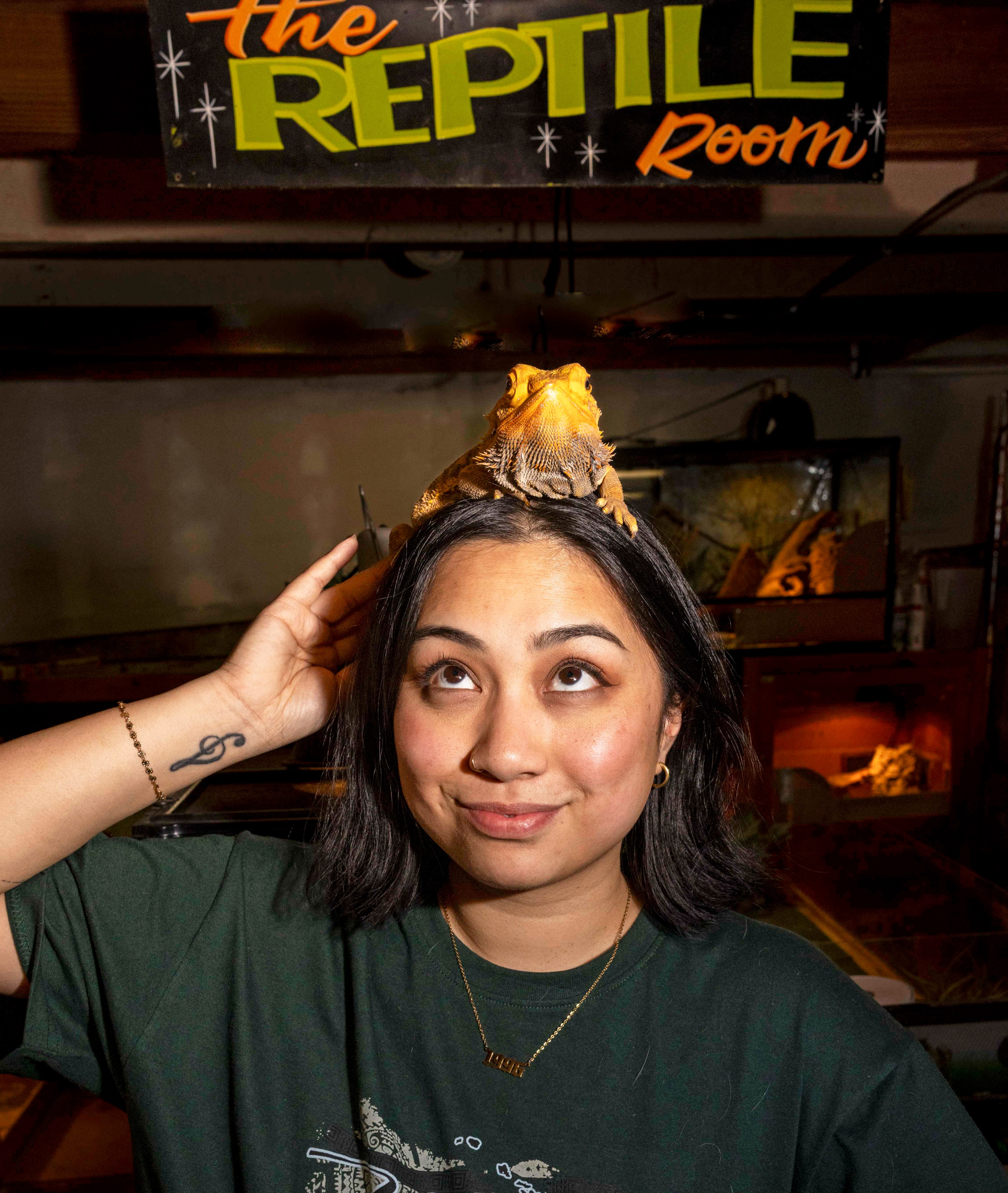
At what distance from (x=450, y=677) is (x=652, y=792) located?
17.7 inches

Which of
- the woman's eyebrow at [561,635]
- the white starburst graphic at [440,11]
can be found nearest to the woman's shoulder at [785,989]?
the woman's eyebrow at [561,635]

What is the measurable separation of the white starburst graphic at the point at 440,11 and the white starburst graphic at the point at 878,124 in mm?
853

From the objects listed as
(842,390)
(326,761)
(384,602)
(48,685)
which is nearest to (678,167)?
(384,602)

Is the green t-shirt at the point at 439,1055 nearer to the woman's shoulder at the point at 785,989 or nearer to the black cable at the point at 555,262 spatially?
the woman's shoulder at the point at 785,989

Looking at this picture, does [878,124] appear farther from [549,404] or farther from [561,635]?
[561,635]

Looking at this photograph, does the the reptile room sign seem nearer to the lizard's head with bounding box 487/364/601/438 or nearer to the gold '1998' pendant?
the lizard's head with bounding box 487/364/601/438

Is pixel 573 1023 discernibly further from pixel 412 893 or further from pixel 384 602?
pixel 384 602

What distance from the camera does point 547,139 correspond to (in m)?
1.58

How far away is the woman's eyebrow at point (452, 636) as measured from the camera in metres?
1.09

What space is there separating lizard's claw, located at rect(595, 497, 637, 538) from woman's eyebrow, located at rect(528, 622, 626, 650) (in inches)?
7.5

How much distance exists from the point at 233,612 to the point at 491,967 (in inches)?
126

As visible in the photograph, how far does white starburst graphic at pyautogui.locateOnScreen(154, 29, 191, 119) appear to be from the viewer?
150 centimetres

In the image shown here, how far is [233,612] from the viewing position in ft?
13.4

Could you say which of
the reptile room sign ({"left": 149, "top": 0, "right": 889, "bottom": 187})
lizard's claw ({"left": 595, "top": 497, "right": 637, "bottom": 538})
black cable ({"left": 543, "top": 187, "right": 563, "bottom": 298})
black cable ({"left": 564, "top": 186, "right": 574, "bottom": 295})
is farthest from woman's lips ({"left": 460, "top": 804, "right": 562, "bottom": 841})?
black cable ({"left": 543, "top": 187, "right": 563, "bottom": 298})
